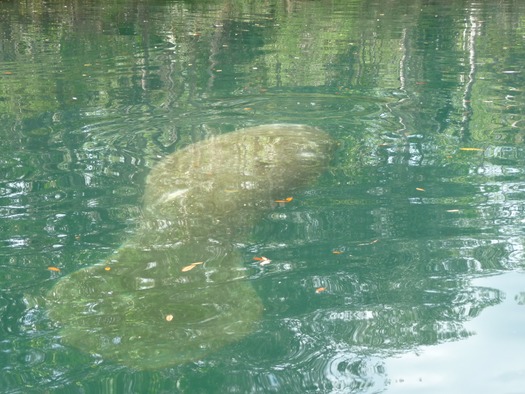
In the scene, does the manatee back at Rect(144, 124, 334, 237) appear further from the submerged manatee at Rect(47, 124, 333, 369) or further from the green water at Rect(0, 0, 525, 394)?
the green water at Rect(0, 0, 525, 394)

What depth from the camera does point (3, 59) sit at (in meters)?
13.8

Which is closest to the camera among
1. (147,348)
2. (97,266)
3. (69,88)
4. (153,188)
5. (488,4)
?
(147,348)

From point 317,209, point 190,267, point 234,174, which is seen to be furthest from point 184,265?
point 234,174

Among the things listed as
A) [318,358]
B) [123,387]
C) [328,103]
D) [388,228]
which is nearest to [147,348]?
[123,387]

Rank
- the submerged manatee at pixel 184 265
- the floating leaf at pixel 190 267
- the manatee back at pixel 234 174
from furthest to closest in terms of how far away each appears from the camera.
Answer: the manatee back at pixel 234 174, the floating leaf at pixel 190 267, the submerged manatee at pixel 184 265

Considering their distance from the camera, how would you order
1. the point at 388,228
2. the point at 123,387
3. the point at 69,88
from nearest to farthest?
the point at 123,387 → the point at 388,228 → the point at 69,88

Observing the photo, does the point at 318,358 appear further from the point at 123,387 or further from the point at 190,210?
the point at 190,210

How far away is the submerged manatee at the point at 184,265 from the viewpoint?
4.15 m

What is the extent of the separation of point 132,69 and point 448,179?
7.63 metres

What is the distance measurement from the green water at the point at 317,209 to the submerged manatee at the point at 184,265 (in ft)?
0.41

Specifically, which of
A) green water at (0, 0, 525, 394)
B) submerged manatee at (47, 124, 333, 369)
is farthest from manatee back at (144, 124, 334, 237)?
green water at (0, 0, 525, 394)

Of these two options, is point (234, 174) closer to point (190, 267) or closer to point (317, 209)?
point (317, 209)

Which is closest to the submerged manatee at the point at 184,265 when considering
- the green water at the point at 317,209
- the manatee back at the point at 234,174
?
the manatee back at the point at 234,174

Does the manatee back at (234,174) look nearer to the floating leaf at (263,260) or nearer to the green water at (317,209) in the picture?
the green water at (317,209)
